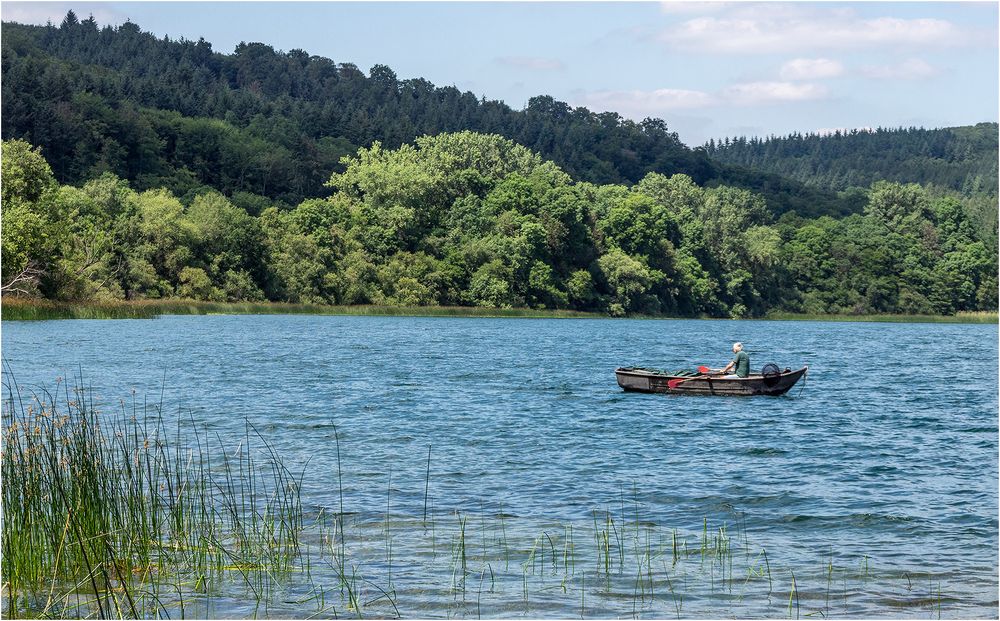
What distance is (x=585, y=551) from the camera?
14461mm

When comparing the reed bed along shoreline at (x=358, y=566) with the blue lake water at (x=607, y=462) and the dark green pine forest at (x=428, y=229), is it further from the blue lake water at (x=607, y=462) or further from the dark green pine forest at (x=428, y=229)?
the dark green pine forest at (x=428, y=229)

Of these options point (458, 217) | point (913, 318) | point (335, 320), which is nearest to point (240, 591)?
point (335, 320)

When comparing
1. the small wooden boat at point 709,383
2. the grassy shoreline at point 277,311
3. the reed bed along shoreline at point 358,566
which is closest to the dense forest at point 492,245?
the grassy shoreline at point 277,311

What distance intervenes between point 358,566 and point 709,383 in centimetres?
2401

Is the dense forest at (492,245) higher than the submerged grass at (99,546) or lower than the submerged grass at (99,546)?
higher

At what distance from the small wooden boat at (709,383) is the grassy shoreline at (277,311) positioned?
33.9 meters

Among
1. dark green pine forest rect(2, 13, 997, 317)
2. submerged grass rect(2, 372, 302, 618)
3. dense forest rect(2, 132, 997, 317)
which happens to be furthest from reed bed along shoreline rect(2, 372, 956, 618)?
dark green pine forest rect(2, 13, 997, 317)

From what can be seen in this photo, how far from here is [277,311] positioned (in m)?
100

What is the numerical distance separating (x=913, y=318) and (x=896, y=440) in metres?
116

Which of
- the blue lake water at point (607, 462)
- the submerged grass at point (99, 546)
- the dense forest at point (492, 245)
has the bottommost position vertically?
the blue lake water at point (607, 462)

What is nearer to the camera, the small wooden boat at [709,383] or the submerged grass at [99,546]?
the submerged grass at [99,546]

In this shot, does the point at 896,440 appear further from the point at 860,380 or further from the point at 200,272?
the point at 200,272

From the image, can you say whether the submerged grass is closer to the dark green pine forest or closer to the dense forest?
the dense forest

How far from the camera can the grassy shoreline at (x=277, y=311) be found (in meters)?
62.7
